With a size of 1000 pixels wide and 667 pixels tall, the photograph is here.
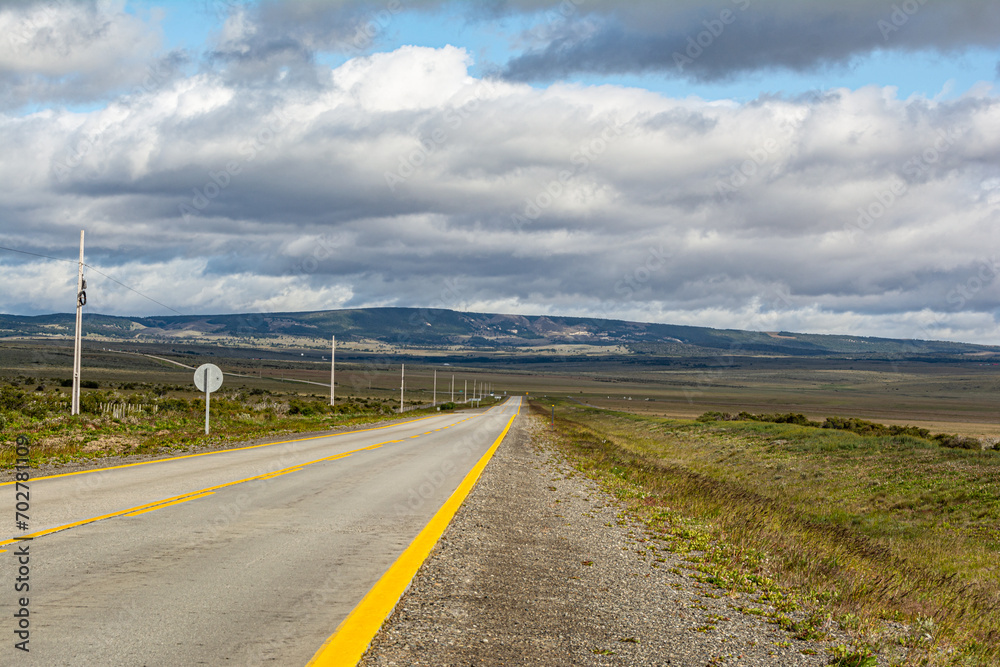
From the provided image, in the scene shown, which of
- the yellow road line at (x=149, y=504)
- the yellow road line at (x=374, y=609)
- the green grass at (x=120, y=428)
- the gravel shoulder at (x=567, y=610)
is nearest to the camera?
the yellow road line at (x=374, y=609)

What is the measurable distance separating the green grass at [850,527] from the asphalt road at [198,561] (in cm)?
378

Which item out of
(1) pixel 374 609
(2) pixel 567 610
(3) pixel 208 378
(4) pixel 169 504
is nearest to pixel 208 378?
(3) pixel 208 378

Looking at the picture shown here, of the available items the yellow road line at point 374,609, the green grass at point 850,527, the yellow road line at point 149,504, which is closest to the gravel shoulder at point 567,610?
the yellow road line at point 374,609

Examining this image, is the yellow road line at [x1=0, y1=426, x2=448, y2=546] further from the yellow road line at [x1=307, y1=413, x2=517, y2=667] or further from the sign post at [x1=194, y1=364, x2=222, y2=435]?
the sign post at [x1=194, y1=364, x2=222, y2=435]

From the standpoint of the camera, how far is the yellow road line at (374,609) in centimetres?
502

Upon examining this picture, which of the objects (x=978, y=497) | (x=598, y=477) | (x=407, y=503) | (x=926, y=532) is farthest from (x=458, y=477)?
(x=978, y=497)

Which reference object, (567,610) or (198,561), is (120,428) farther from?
(567,610)

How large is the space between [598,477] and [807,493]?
869 centimetres

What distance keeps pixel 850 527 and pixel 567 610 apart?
14248mm

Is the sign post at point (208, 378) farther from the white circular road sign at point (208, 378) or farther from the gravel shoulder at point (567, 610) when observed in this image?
the gravel shoulder at point (567, 610)

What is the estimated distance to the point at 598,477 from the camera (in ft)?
59.4

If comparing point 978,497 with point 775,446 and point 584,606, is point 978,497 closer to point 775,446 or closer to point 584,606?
point 775,446

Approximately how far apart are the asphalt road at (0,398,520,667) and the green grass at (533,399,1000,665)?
12.4ft

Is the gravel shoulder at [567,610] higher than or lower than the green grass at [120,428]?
higher
